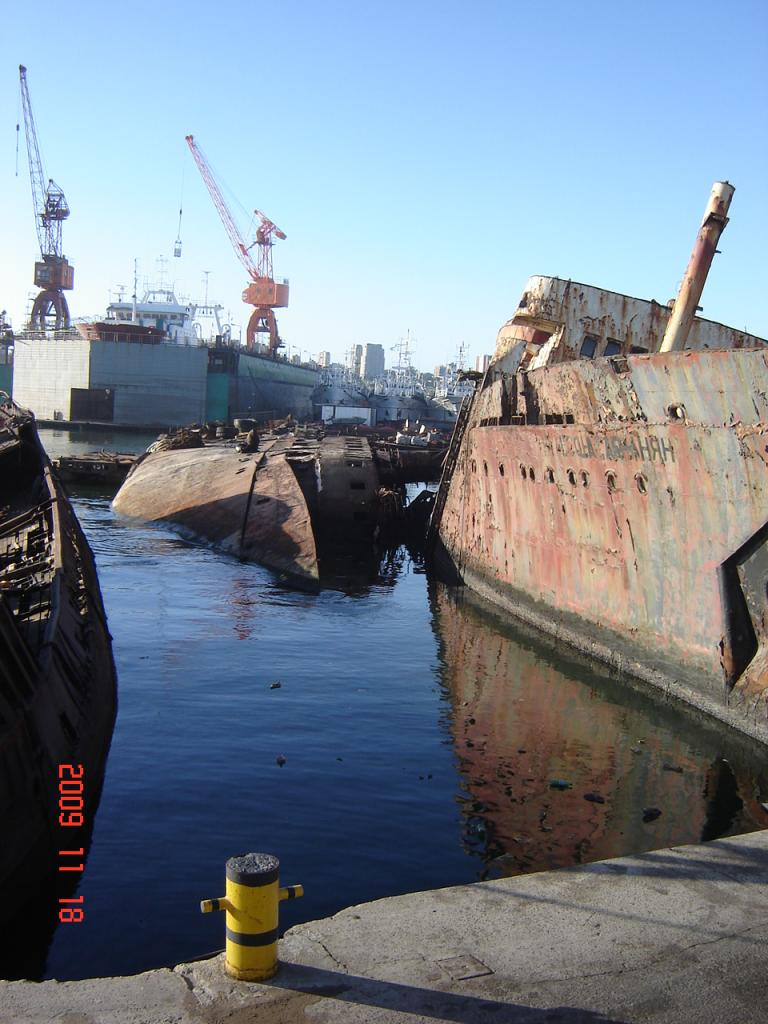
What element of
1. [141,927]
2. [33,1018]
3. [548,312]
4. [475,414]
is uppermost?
[548,312]

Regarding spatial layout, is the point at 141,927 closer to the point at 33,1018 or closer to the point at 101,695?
the point at 33,1018

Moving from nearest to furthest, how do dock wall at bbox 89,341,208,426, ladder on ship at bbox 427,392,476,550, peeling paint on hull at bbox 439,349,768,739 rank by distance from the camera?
peeling paint on hull at bbox 439,349,768,739 < ladder on ship at bbox 427,392,476,550 < dock wall at bbox 89,341,208,426

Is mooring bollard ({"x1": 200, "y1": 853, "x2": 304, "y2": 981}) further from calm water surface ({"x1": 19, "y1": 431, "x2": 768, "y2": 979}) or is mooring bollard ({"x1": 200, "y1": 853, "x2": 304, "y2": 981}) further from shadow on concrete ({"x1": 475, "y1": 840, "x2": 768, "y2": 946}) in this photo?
calm water surface ({"x1": 19, "y1": 431, "x2": 768, "y2": 979})

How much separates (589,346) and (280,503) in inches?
371

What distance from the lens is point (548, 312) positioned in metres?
21.0

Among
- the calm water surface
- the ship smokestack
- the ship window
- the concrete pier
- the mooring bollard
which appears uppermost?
the ship smokestack

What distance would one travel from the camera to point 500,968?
5.38 metres

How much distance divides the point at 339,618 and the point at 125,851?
1054 centimetres

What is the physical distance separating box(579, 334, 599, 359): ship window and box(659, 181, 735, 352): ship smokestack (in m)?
4.04

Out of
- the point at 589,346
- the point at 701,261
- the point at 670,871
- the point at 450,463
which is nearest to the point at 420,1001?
the point at 670,871

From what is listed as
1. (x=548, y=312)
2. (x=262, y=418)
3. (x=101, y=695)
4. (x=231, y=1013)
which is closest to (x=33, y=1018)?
(x=231, y=1013)

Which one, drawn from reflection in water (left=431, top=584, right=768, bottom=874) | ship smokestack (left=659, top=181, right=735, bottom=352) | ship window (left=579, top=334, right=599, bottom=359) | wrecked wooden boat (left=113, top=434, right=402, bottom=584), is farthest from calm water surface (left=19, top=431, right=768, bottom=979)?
ship window (left=579, top=334, right=599, bottom=359)

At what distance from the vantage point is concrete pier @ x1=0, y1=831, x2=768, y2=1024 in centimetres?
492

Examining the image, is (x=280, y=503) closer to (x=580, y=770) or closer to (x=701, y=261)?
(x=701, y=261)
